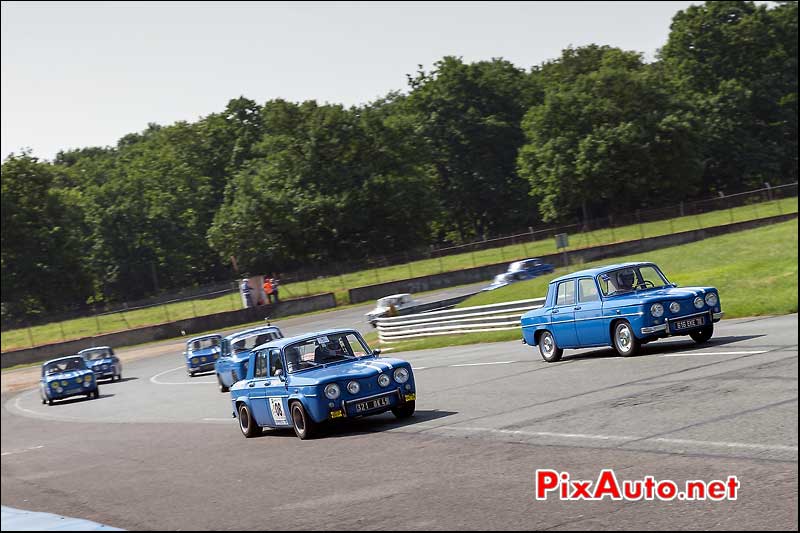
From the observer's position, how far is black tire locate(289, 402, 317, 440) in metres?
14.9

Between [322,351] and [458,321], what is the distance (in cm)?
2021

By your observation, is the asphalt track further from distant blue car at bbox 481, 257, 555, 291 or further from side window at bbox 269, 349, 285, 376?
distant blue car at bbox 481, 257, 555, 291

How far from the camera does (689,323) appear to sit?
17953 millimetres

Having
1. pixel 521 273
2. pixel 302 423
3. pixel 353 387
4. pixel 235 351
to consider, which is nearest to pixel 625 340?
pixel 353 387

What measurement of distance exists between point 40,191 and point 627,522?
93.8 m

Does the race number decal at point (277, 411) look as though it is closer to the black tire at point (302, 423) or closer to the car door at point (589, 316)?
the black tire at point (302, 423)

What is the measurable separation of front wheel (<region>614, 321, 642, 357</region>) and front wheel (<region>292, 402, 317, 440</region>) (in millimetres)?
6280

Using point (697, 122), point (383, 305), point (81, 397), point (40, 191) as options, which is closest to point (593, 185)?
point (697, 122)

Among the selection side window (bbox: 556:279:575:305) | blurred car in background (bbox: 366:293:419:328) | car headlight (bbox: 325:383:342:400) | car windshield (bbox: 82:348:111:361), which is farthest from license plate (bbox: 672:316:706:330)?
car windshield (bbox: 82:348:111:361)

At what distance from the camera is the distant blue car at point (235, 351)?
88.2 ft

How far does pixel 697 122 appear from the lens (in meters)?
86.6

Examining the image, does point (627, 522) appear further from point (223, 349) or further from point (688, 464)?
point (223, 349)

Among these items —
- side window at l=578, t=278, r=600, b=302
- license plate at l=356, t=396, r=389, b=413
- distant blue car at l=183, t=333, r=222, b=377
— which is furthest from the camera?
distant blue car at l=183, t=333, r=222, b=377

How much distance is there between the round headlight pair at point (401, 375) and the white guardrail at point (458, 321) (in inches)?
603
